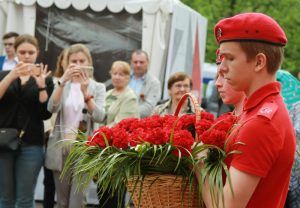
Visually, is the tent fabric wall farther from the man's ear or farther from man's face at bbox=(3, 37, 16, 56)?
the man's ear

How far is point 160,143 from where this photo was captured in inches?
123

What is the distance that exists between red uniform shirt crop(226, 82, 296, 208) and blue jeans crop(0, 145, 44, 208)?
502 centimetres

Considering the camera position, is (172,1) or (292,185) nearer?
(292,185)

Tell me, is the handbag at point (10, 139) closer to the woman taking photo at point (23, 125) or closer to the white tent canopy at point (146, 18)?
the woman taking photo at point (23, 125)

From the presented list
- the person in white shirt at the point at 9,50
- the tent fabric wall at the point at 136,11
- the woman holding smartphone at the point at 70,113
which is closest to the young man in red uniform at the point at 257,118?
the woman holding smartphone at the point at 70,113

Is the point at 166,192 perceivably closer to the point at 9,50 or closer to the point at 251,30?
the point at 251,30

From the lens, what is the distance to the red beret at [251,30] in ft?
9.76

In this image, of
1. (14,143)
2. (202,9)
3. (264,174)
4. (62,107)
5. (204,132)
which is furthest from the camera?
(202,9)

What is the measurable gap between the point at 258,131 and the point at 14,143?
202 inches

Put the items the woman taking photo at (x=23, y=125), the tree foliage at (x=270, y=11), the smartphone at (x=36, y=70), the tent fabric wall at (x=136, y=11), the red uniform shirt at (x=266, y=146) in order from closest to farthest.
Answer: the red uniform shirt at (x=266, y=146) → the woman taking photo at (x=23, y=125) → the smartphone at (x=36, y=70) → the tent fabric wall at (x=136, y=11) → the tree foliage at (x=270, y=11)

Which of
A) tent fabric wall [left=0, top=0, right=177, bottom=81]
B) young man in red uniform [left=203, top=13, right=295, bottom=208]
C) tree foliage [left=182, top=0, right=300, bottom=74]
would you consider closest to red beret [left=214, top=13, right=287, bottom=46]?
young man in red uniform [left=203, top=13, right=295, bottom=208]

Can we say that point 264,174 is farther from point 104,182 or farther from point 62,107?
point 62,107

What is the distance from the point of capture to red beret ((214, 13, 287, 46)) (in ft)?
9.76

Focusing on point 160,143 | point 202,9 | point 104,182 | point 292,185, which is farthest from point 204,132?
point 202,9
